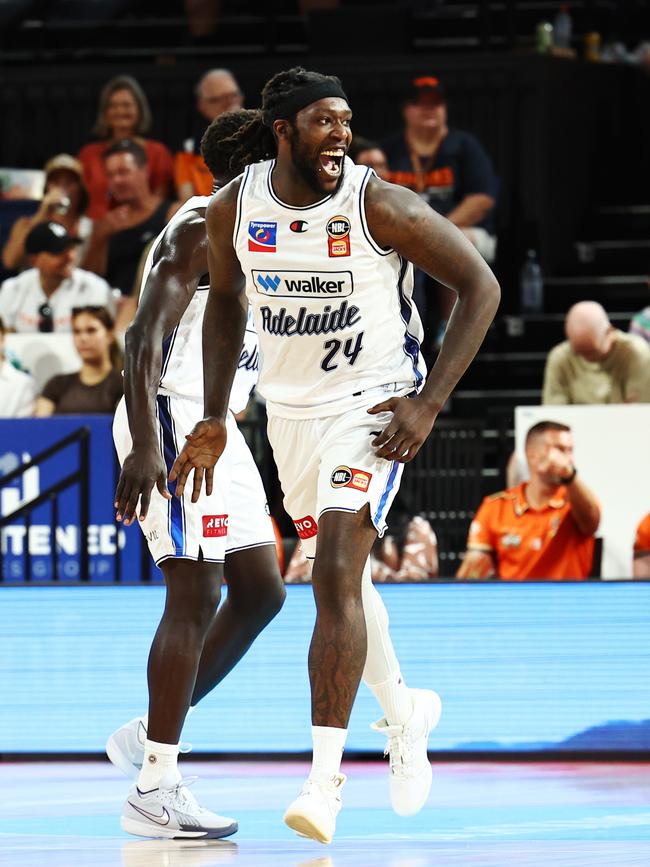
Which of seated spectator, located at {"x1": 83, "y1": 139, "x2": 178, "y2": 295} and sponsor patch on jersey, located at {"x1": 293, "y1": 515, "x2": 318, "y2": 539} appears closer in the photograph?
sponsor patch on jersey, located at {"x1": 293, "y1": 515, "x2": 318, "y2": 539}

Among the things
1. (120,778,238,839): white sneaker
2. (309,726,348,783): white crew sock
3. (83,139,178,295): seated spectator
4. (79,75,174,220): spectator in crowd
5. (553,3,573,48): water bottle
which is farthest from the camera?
(553,3,573,48): water bottle

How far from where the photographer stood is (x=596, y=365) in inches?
317

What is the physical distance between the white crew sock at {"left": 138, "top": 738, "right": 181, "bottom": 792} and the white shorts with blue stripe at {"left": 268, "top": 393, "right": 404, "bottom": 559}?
0.65 m

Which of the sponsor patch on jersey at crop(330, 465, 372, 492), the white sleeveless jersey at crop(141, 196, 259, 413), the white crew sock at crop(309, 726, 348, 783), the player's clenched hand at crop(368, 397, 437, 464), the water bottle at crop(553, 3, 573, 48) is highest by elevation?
the water bottle at crop(553, 3, 573, 48)

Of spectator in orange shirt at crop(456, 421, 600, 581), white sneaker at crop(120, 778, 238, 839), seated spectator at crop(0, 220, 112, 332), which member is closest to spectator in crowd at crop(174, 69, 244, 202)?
seated spectator at crop(0, 220, 112, 332)

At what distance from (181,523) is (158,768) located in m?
0.66

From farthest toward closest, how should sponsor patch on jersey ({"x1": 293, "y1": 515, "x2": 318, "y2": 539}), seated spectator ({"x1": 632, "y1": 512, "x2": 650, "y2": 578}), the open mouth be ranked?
seated spectator ({"x1": 632, "y1": 512, "x2": 650, "y2": 578}), sponsor patch on jersey ({"x1": 293, "y1": 515, "x2": 318, "y2": 539}), the open mouth

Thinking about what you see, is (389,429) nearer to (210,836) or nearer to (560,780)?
(210,836)

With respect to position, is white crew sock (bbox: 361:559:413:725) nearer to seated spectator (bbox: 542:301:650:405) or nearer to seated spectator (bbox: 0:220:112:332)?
Answer: seated spectator (bbox: 542:301:650:405)

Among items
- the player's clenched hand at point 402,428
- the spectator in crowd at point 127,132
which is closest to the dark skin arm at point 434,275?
the player's clenched hand at point 402,428

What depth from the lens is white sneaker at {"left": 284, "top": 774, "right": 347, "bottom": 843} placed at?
355 centimetres

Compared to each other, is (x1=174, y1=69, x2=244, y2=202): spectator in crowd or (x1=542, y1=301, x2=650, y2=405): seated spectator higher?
(x1=174, y1=69, x2=244, y2=202): spectator in crowd

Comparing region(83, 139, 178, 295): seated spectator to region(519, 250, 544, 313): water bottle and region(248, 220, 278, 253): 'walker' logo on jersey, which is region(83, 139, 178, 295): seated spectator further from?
region(248, 220, 278, 253): 'walker' logo on jersey

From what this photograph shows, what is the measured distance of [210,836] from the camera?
13.1 ft
